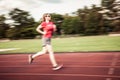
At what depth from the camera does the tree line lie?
41281 mm

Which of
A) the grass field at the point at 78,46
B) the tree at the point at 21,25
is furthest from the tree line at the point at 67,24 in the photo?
the grass field at the point at 78,46

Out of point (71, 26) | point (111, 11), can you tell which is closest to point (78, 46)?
point (71, 26)

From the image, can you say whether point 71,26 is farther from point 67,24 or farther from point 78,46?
point 78,46

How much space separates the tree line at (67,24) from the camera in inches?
1625

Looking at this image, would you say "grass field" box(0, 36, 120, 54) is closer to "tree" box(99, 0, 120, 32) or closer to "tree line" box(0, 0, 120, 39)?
"tree line" box(0, 0, 120, 39)

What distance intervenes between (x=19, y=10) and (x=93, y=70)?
47.3 meters

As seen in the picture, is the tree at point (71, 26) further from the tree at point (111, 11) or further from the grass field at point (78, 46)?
the grass field at point (78, 46)

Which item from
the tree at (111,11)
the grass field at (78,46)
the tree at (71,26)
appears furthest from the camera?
the tree at (111,11)

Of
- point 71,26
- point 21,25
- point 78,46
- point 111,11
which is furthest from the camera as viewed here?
point 111,11

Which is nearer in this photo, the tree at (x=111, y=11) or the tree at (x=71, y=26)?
the tree at (x=71, y=26)

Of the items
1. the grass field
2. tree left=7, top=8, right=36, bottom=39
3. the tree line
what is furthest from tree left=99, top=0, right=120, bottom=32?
the grass field

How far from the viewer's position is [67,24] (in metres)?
49.8

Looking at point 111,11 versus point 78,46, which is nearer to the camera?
point 78,46

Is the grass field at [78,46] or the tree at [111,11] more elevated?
the tree at [111,11]
